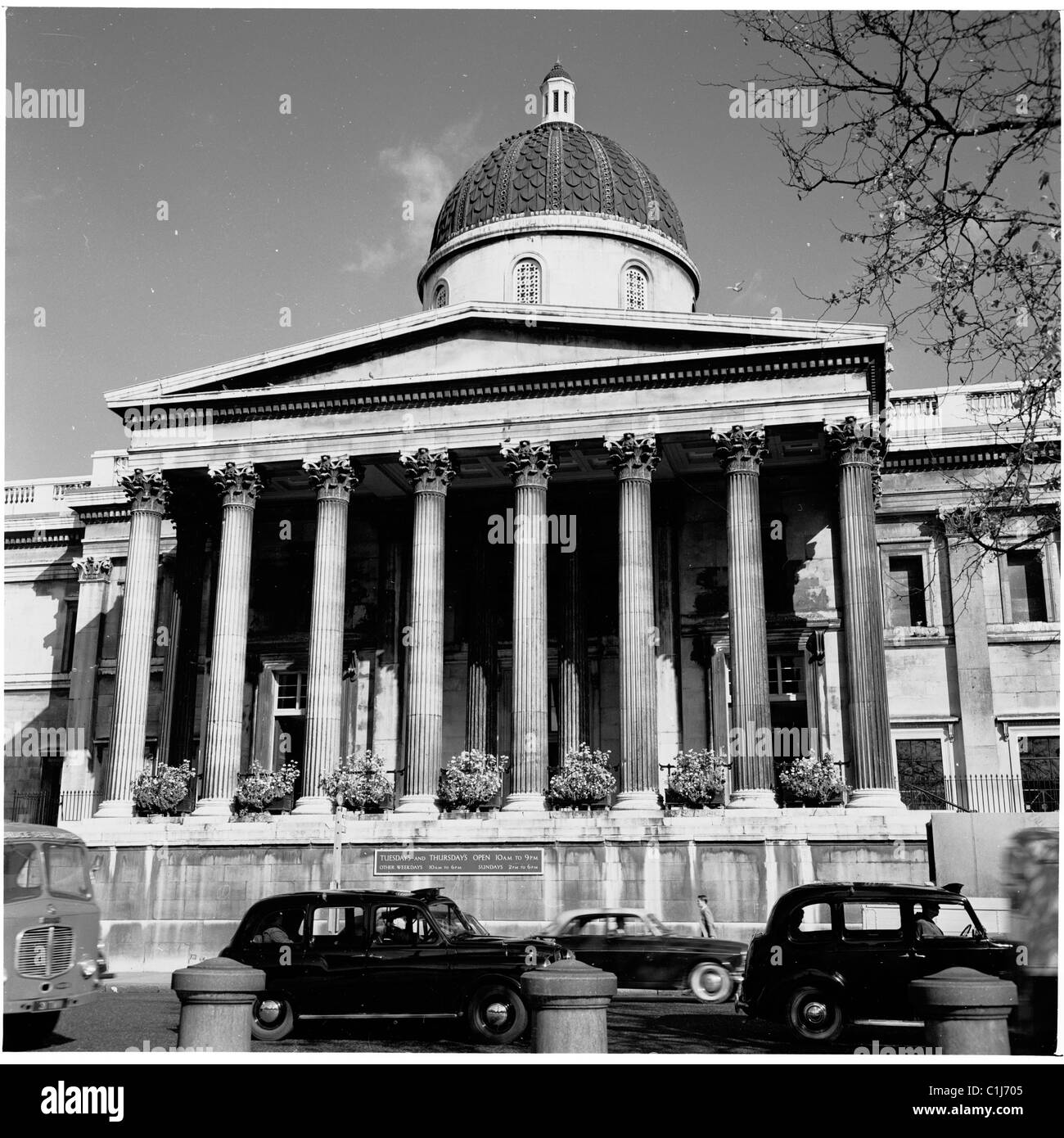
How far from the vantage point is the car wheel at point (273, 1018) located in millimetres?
15906

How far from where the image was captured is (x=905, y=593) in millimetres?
37031

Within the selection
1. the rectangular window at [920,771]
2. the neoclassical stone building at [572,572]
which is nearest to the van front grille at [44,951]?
the neoclassical stone building at [572,572]

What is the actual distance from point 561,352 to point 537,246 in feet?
28.3

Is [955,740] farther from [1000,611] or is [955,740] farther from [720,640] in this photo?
[720,640]

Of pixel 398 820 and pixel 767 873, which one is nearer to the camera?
pixel 767 873

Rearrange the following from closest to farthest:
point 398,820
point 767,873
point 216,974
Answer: point 216,974 → point 767,873 → point 398,820

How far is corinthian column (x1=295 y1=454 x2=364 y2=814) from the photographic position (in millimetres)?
31250

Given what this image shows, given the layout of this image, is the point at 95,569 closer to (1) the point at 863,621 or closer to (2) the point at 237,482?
(2) the point at 237,482

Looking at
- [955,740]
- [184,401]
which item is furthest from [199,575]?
[955,740]

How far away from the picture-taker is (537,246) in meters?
39.5

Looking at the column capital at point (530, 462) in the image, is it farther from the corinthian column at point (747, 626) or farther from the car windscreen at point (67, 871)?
the car windscreen at point (67, 871)

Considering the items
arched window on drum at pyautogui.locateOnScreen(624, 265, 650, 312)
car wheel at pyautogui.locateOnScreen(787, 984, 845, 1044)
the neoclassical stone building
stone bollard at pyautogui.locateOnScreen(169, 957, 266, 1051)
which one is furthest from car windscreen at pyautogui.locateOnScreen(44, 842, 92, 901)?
arched window on drum at pyautogui.locateOnScreen(624, 265, 650, 312)

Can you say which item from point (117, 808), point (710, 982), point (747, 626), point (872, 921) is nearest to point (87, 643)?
point (117, 808)

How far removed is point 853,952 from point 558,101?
34316 mm
